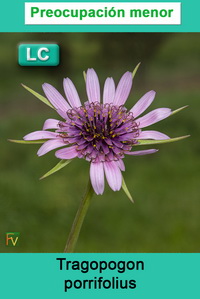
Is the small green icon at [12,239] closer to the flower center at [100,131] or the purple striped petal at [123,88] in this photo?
the flower center at [100,131]

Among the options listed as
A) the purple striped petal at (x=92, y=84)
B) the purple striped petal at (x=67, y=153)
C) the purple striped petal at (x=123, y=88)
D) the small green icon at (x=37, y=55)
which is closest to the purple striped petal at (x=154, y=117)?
the purple striped petal at (x=123, y=88)

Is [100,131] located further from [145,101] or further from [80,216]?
[80,216]

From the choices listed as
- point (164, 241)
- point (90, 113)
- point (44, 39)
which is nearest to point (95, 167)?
point (90, 113)

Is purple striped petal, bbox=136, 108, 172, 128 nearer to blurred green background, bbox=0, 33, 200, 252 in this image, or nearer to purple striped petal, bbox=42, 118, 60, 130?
purple striped petal, bbox=42, 118, 60, 130

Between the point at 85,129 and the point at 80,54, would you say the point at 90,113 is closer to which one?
the point at 85,129

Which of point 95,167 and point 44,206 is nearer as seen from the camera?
point 95,167

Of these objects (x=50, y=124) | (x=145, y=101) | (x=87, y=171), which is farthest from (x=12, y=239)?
(x=87, y=171)
